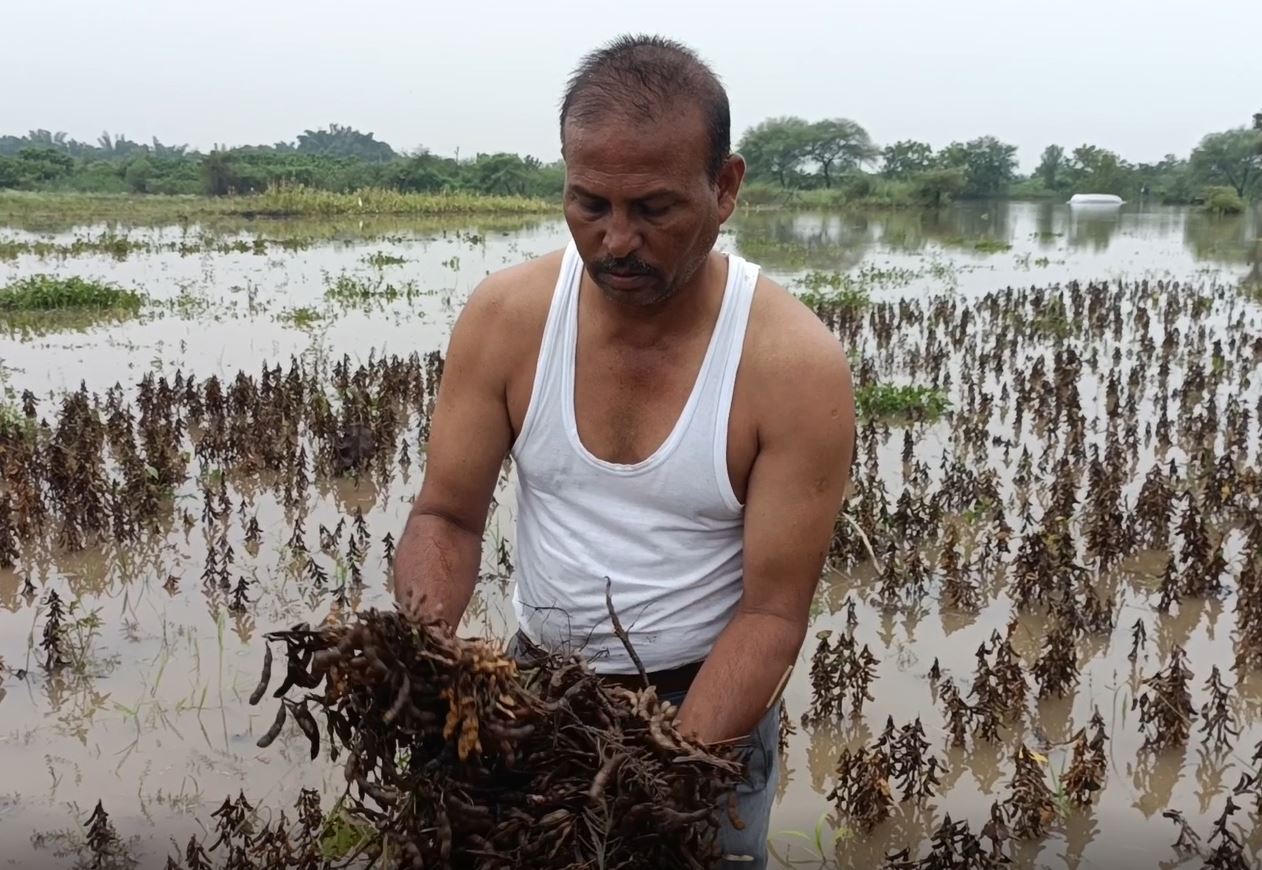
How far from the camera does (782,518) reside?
73.9 inches

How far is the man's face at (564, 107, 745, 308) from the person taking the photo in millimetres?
1760

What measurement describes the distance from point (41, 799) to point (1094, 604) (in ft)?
14.1

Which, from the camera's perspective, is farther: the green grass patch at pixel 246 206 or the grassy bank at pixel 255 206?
the grassy bank at pixel 255 206

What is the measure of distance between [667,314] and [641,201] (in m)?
0.27

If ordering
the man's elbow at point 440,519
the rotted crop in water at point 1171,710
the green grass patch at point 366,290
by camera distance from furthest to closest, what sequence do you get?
the green grass patch at point 366,290 → the rotted crop in water at point 1171,710 → the man's elbow at point 440,519

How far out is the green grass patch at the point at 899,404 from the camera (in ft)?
25.6

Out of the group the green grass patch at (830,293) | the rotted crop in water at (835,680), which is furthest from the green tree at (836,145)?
the rotted crop in water at (835,680)

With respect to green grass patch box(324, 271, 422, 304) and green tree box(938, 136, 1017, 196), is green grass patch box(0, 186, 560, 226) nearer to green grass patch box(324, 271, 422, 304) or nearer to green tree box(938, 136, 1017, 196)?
green grass patch box(324, 271, 422, 304)

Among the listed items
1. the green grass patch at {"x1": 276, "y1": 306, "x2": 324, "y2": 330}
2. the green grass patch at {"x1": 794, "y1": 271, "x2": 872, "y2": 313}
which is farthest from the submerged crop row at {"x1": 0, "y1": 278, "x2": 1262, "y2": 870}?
the green grass patch at {"x1": 794, "y1": 271, "x2": 872, "y2": 313}

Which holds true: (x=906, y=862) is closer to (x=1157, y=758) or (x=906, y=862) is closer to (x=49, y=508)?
(x=1157, y=758)

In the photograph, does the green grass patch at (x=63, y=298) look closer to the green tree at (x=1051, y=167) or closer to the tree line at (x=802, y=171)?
the tree line at (x=802, y=171)

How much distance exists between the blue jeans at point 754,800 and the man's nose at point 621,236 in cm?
92

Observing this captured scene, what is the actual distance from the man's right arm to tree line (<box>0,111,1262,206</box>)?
1471 inches

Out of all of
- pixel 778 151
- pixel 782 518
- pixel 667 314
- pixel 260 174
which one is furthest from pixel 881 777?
pixel 778 151
